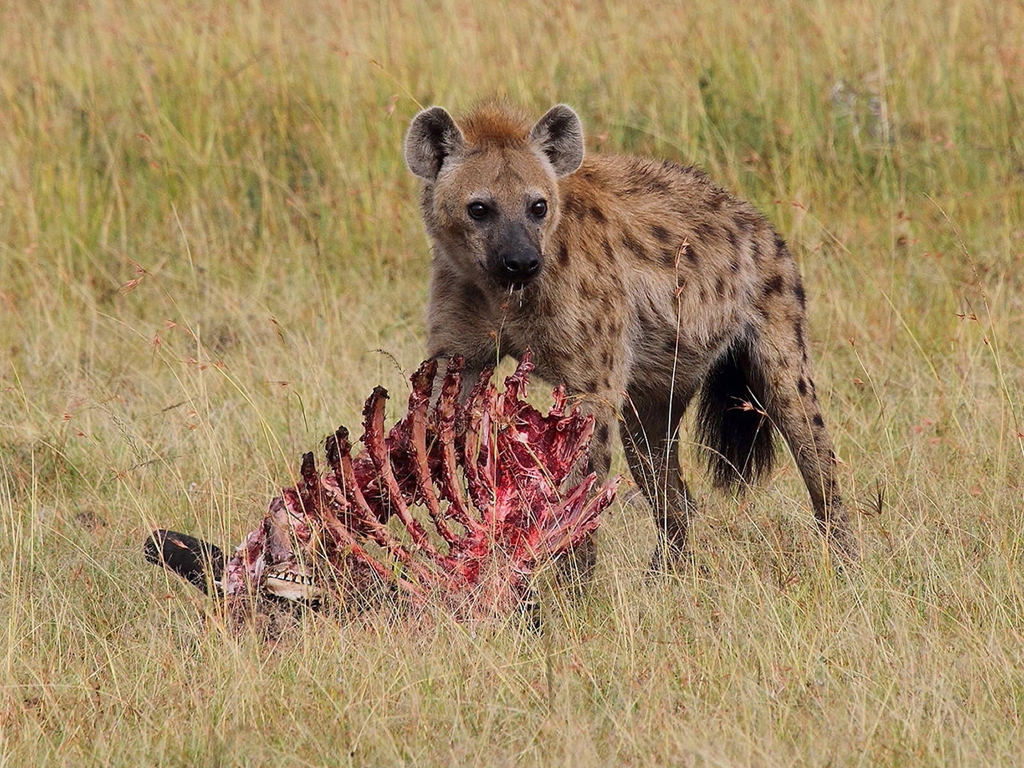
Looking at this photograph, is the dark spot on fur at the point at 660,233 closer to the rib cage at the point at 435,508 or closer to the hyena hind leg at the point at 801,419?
the hyena hind leg at the point at 801,419

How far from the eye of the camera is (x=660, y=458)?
4.95 m

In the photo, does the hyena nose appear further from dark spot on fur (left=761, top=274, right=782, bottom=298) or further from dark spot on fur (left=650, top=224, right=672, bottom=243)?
dark spot on fur (left=761, top=274, right=782, bottom=298)

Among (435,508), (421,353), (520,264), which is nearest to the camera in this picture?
(435,508)

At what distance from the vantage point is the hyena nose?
4137mm

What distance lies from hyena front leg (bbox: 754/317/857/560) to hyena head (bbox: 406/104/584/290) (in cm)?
89

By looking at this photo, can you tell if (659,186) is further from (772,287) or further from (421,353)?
(421,353)

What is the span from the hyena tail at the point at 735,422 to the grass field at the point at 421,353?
0.40ft

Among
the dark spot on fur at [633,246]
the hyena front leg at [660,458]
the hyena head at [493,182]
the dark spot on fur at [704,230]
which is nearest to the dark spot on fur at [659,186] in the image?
the dark spot on fur at [704,230]

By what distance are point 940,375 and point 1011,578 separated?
1.98 m

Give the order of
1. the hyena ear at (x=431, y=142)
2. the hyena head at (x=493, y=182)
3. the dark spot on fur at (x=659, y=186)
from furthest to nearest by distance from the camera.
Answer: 1. the dark spot on fur at (x=659, y=186)
2. the hyena ear at (x=431, y=142)
3. the hyena head at (x=493, y=182)

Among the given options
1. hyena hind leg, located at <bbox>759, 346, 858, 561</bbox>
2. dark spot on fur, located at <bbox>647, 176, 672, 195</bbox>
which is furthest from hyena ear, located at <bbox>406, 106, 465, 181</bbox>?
hyena hind leg, located at <bbox>759, 346, 858, 561</bbox>

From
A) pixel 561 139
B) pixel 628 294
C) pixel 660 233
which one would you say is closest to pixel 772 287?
pixel 660 233

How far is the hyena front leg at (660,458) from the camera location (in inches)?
186

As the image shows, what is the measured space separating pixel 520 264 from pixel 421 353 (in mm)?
1895
